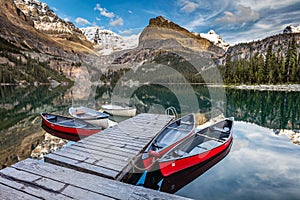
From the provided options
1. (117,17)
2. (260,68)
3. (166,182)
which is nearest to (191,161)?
(166,182)

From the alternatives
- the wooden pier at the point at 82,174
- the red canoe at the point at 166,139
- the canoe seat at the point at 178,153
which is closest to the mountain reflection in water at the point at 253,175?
the canoe seat at the point at 178,153

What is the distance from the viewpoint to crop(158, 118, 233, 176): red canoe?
5.86 m

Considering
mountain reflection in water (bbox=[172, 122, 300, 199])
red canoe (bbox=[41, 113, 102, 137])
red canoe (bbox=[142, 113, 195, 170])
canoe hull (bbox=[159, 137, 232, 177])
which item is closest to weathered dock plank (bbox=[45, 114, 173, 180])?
red canoe (bbox=[142, 113, 195, 170])

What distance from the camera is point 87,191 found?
3324 millimetres

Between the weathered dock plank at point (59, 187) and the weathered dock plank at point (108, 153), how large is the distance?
30.1 inches

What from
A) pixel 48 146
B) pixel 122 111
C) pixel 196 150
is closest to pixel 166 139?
pixel 196 150

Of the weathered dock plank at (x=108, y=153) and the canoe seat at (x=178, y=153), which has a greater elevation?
the weathered dock plank at (x=108, y=153)

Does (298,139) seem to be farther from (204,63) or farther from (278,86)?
(204,63)

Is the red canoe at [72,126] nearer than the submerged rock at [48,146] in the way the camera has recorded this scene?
No

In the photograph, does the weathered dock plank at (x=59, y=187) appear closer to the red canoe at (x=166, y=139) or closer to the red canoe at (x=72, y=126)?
the red canoe at (x=166, y=139)

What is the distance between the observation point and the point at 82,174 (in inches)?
159

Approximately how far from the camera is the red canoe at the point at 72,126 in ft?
34.1

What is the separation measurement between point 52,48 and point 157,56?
11171 centimetres

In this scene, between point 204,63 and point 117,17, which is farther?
point 204,63
